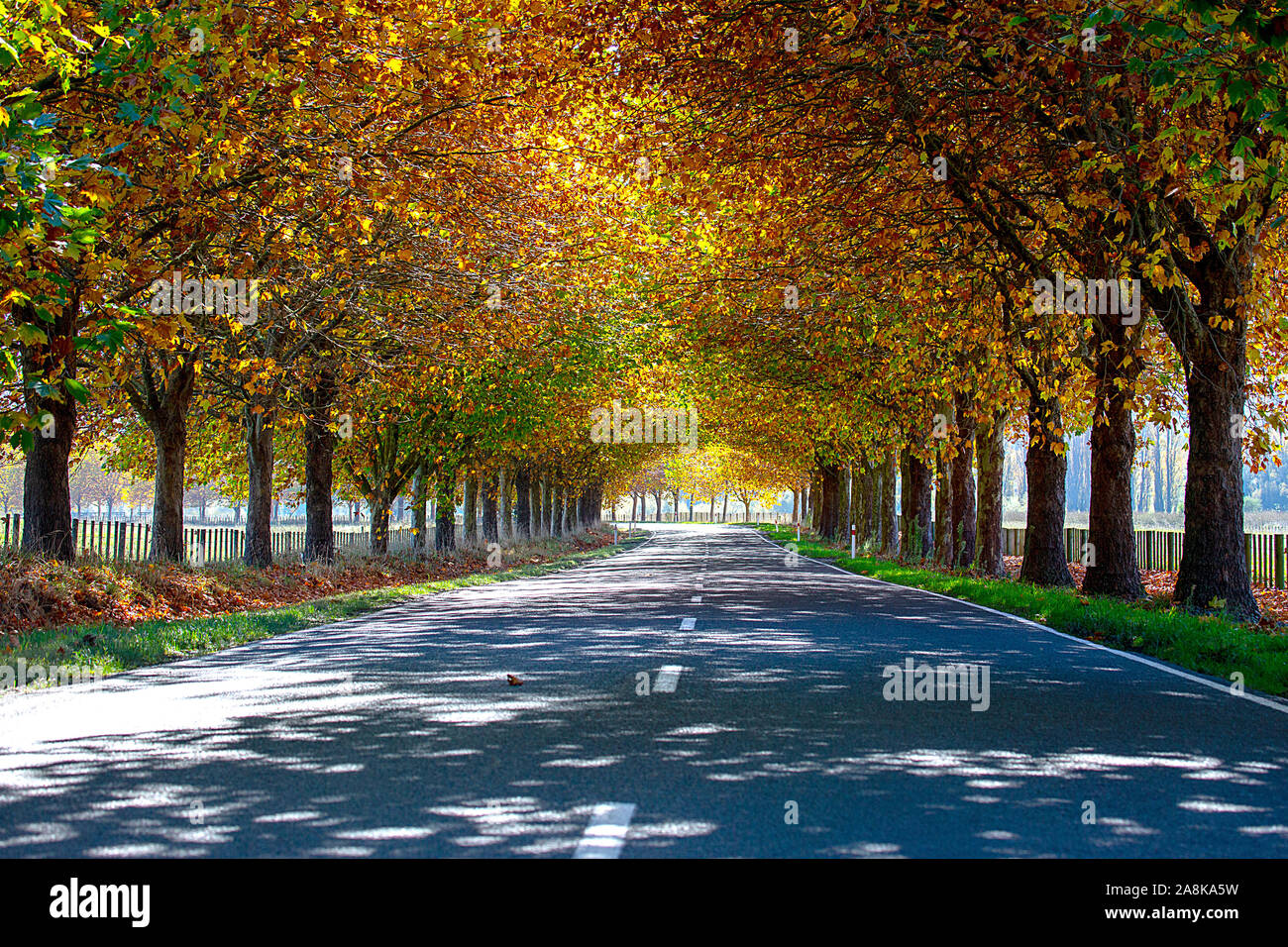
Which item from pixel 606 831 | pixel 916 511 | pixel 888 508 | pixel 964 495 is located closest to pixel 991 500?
pixel 964 495

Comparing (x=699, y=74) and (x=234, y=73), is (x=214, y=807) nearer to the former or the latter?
(x=234, y=73)

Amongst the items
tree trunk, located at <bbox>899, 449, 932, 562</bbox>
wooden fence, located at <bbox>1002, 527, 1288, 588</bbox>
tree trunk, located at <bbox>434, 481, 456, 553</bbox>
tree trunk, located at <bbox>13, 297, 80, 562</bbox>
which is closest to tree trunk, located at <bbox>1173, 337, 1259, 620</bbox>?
wooden fence, located at <bbox>1002, 527, 1288, 588</bbox>

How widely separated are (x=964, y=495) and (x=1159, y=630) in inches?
661

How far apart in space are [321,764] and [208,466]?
3030 cm

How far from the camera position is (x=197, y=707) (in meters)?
8.27

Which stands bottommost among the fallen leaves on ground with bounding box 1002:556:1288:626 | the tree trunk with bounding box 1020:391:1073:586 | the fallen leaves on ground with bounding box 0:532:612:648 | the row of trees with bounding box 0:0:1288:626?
the fallen leaves on ground with bounding box 1002:556:1288:626

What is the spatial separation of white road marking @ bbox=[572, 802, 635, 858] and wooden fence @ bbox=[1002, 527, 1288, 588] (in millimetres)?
16727

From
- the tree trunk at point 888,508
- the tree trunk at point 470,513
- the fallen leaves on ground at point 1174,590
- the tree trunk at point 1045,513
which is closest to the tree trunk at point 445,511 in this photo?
the tree trunk at point 470,513

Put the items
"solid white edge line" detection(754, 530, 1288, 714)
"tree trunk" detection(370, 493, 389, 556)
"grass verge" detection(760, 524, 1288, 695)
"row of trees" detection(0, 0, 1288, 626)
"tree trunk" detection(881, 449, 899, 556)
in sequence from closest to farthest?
"solid white edge line" detection(754, 530, 1288, 714) < "grass verge" detection(760, 524, 1288, 695) < "row of trees" detection(0, 0, 1288, 626) < "tree trunk" detection(370, 493, 389, 556) < "tree trunk" detection(881, 449, 899, 556)

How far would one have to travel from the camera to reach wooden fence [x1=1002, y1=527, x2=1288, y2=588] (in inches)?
1062

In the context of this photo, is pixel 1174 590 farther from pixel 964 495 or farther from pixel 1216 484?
pixel 964 495

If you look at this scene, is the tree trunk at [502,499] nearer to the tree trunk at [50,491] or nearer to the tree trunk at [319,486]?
the tree trunk at [319,486]

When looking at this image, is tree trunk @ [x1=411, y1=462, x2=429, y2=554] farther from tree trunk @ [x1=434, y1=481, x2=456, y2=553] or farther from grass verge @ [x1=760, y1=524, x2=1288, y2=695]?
grass verge @ [x1=760, y1=524, x2=1288, y2=695]
